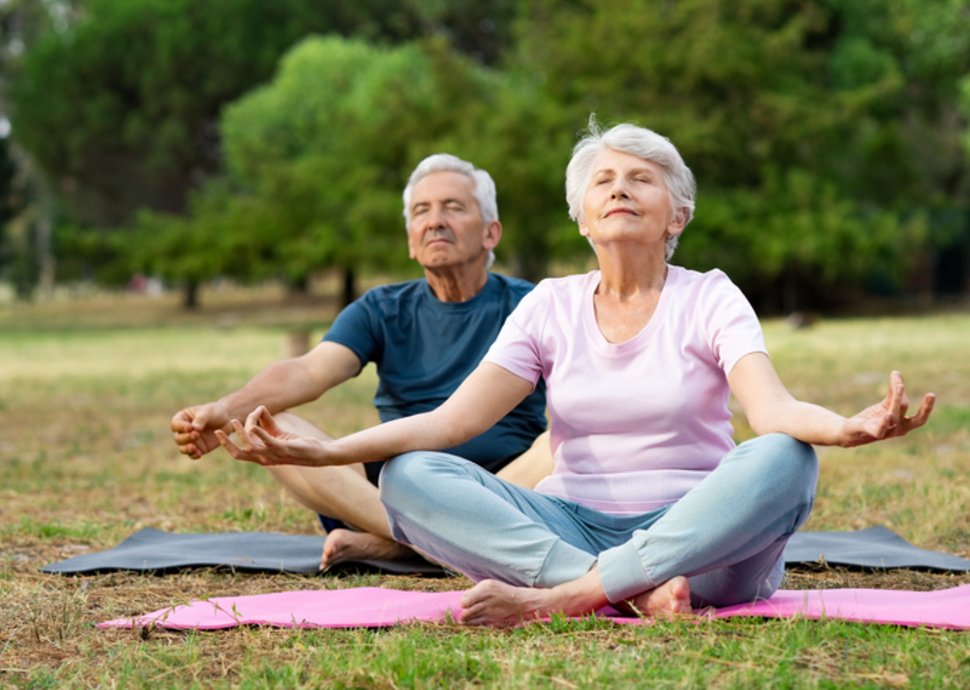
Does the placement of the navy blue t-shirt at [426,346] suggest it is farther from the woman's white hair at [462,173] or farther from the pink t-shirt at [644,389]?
the pink t-shirt at [644,389]

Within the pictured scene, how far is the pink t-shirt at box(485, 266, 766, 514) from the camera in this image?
3.72 meters

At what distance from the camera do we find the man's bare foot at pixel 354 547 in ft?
15.7

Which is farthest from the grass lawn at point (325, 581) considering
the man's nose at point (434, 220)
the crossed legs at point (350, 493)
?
the man's nose at point (434, 220)

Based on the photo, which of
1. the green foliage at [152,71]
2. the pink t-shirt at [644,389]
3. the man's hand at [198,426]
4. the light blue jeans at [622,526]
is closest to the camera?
the light blue jeans at [622,526]

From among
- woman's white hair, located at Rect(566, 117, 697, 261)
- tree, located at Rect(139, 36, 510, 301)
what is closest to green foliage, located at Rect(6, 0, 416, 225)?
tree, located at Rect(139, 36, 510, 301)

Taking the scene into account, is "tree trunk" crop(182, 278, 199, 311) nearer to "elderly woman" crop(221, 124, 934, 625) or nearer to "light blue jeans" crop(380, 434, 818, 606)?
"elderly woman" crop(221, 124, 934, 625)

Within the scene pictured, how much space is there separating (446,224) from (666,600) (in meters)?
2.07

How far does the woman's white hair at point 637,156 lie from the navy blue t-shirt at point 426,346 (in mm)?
1145

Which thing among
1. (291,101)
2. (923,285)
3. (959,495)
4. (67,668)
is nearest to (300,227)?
(291,101)

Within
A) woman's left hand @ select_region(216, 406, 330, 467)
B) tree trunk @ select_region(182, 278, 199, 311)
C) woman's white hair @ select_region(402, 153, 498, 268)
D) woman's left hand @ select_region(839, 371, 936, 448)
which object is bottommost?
tree trunk @ select_region(182, 278, 199, 311)

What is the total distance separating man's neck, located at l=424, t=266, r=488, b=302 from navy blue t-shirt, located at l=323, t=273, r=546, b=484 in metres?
0.04

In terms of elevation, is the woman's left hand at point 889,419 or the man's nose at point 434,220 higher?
the man's nose at point 434,220

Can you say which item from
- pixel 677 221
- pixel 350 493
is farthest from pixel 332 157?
pixel 677 221

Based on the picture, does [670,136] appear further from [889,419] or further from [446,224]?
[889,419]
